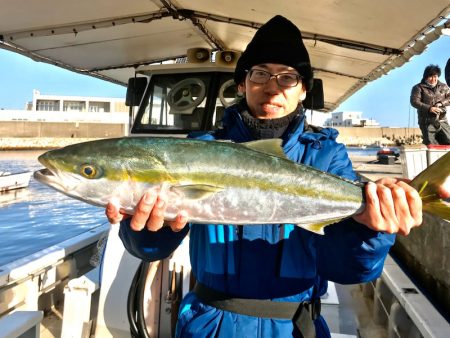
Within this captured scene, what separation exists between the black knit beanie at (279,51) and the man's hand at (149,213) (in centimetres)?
105

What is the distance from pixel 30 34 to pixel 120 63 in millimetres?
2164

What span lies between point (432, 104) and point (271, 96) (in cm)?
808

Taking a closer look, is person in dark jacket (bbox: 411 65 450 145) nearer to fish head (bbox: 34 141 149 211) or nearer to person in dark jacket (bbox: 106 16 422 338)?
person in dark jacket (bbox: 106 16 422 338)

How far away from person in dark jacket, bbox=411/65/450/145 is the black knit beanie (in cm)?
764

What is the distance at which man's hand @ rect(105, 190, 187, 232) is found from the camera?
193 centimetres

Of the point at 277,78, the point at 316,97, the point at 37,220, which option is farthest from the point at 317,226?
the point at 37,220

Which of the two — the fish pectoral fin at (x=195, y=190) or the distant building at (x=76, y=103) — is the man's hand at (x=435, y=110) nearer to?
the fish pectoral fin at (x=195, y=190)

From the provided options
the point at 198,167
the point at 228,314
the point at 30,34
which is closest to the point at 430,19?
the point at 198,167

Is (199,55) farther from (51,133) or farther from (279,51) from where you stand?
(51,133)

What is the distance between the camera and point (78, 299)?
429 cm

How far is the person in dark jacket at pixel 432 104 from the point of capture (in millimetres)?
9023

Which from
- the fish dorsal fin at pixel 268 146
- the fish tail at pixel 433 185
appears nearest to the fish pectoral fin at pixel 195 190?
→ the fish dorsal fin at pixel 268 146

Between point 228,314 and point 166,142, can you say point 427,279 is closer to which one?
point 228,314

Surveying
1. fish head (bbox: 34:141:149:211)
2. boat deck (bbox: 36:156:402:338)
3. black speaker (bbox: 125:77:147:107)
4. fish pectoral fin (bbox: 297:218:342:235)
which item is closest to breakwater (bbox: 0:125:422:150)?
black speaker (bbox: 125:77:147:107)
